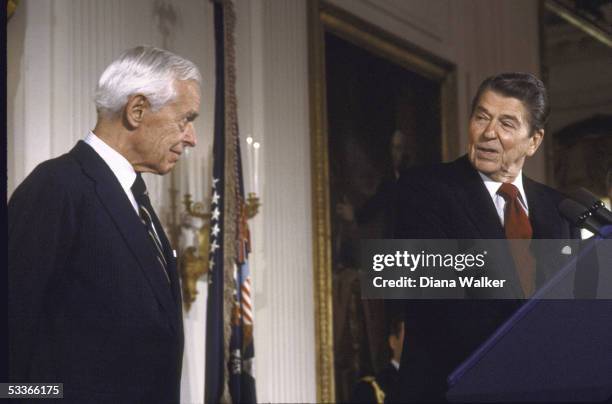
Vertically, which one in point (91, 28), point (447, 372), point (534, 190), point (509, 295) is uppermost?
point (91, 28)

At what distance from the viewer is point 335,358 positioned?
571 cm

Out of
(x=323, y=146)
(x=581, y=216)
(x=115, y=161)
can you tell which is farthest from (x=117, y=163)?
(x=323, y=146)

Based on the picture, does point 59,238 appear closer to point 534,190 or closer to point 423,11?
point 534,190

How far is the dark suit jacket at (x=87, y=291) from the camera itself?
3.47m

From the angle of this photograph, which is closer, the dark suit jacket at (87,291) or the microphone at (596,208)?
the microphone at (596,208)

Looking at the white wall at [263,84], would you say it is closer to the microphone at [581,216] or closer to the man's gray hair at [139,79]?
the man's gray hair at [139,79]

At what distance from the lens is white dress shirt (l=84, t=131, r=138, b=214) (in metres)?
3.67

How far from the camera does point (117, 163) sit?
368cm

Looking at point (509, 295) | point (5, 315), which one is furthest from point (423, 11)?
point (5, 315)

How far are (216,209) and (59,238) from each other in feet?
4.45

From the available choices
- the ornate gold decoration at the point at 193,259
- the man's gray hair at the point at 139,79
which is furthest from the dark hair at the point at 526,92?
the ornate gold decoration at the point at 193,259

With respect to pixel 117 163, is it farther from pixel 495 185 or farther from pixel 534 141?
pixel 534 141

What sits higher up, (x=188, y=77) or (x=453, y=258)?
→ (x=188, y=77)

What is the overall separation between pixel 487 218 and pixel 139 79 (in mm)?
1478
